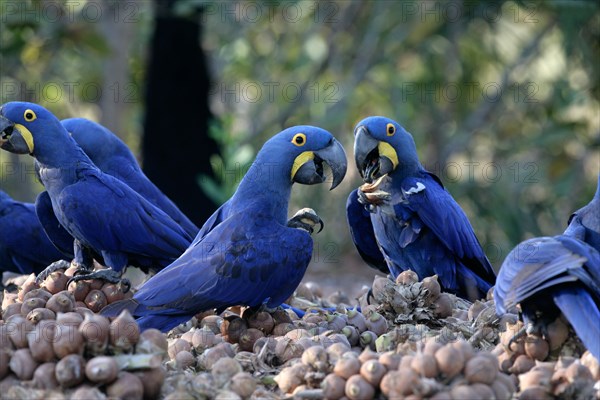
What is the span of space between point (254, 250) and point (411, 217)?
1.04 m

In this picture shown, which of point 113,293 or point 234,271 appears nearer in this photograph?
point 234,271

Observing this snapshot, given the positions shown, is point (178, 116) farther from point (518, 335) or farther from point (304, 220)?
point (518, 335)

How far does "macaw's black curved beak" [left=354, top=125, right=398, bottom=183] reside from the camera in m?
4.03

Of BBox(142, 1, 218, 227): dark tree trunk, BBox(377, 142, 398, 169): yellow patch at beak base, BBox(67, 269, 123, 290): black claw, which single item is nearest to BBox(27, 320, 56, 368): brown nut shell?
BBox(67, 269, 123, 290): black claw

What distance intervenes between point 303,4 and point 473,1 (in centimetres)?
181

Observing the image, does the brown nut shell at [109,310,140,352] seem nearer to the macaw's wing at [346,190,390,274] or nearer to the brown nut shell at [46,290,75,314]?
the brown nut shell at [46,290,75,314]

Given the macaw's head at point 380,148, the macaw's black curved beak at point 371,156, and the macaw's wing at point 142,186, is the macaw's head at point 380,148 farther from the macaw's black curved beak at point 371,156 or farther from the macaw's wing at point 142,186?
the macaw's wing at point 142,186

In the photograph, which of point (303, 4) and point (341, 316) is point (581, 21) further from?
point (341, 316)

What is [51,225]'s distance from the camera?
416cm

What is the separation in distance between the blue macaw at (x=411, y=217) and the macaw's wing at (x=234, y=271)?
2.47 ft

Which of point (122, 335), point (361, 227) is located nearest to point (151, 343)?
point (122, 335)

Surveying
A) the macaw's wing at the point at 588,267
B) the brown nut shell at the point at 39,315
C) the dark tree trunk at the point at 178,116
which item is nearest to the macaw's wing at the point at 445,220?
the macaw's wing at the point at 588,267

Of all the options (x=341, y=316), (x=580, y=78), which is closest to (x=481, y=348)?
(x=341, y=316)

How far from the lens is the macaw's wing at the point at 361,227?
4379 millimetres
